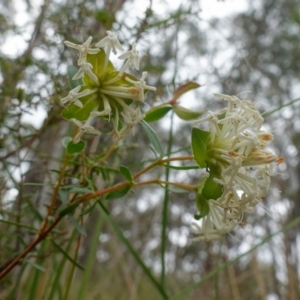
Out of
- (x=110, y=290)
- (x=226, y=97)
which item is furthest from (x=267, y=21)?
(x=226, y=97)

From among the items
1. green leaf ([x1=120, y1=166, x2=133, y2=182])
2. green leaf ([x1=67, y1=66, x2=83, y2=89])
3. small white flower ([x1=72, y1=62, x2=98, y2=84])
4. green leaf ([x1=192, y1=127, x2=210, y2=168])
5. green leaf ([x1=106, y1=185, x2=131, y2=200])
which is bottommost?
green leaf ([x1=106, y1=185, x2=131, y2=200])

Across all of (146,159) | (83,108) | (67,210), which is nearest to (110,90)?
(83,108)

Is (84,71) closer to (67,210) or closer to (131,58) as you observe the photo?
(131,58)

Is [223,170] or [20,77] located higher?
[20,77]

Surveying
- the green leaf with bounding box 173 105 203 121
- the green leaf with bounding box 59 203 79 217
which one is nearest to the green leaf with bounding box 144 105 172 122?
the green leaf with bounding box 173 105 203 121

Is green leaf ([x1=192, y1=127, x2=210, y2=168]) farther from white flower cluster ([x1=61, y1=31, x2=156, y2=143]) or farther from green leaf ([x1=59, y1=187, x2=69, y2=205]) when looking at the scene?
green leaf ([x1=59, y1=187, x2=69, y2=205])

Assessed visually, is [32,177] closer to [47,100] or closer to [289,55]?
[47,100]
